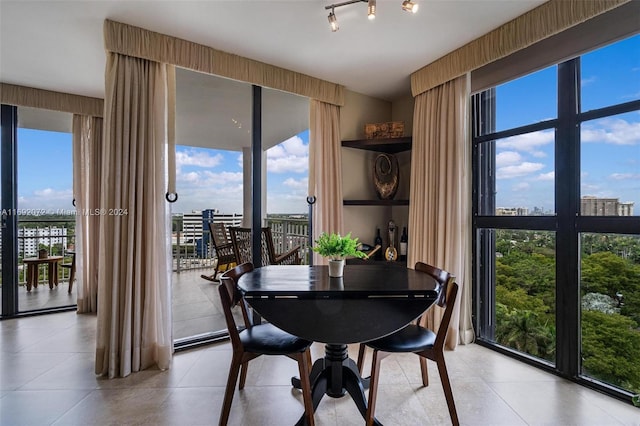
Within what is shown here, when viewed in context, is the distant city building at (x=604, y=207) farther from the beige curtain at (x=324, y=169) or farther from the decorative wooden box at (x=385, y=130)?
the beige curtain at (x=324, y=169)

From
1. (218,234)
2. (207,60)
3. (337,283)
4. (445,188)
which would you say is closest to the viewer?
(337,283)

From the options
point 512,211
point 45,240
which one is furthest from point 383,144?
point 45,240

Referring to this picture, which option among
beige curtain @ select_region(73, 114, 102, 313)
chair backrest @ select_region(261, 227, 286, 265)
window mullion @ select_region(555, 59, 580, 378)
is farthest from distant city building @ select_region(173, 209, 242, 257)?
window mullion @ select_region(555, 59, 580, 378)

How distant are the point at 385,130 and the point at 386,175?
464 mm

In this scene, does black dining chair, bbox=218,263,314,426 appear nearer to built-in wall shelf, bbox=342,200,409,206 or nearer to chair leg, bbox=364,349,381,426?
chair leg, bbox=364,349,381,426

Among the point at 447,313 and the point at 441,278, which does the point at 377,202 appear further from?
the point at 447,313

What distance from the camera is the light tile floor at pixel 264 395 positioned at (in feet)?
5.51

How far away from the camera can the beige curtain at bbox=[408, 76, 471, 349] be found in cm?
253

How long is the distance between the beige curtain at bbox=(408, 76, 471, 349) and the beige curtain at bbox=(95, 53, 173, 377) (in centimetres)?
210

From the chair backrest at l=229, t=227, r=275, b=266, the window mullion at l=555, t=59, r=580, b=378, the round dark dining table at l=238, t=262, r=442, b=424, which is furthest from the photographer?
the chair backrest at l=229, t=227, r=275, b=266

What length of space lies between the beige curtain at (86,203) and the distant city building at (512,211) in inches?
159

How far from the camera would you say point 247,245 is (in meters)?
3.03

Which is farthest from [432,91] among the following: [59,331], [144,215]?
[59,331]

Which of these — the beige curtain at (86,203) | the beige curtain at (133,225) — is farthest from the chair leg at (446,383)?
the beige curtain at (86,203)
